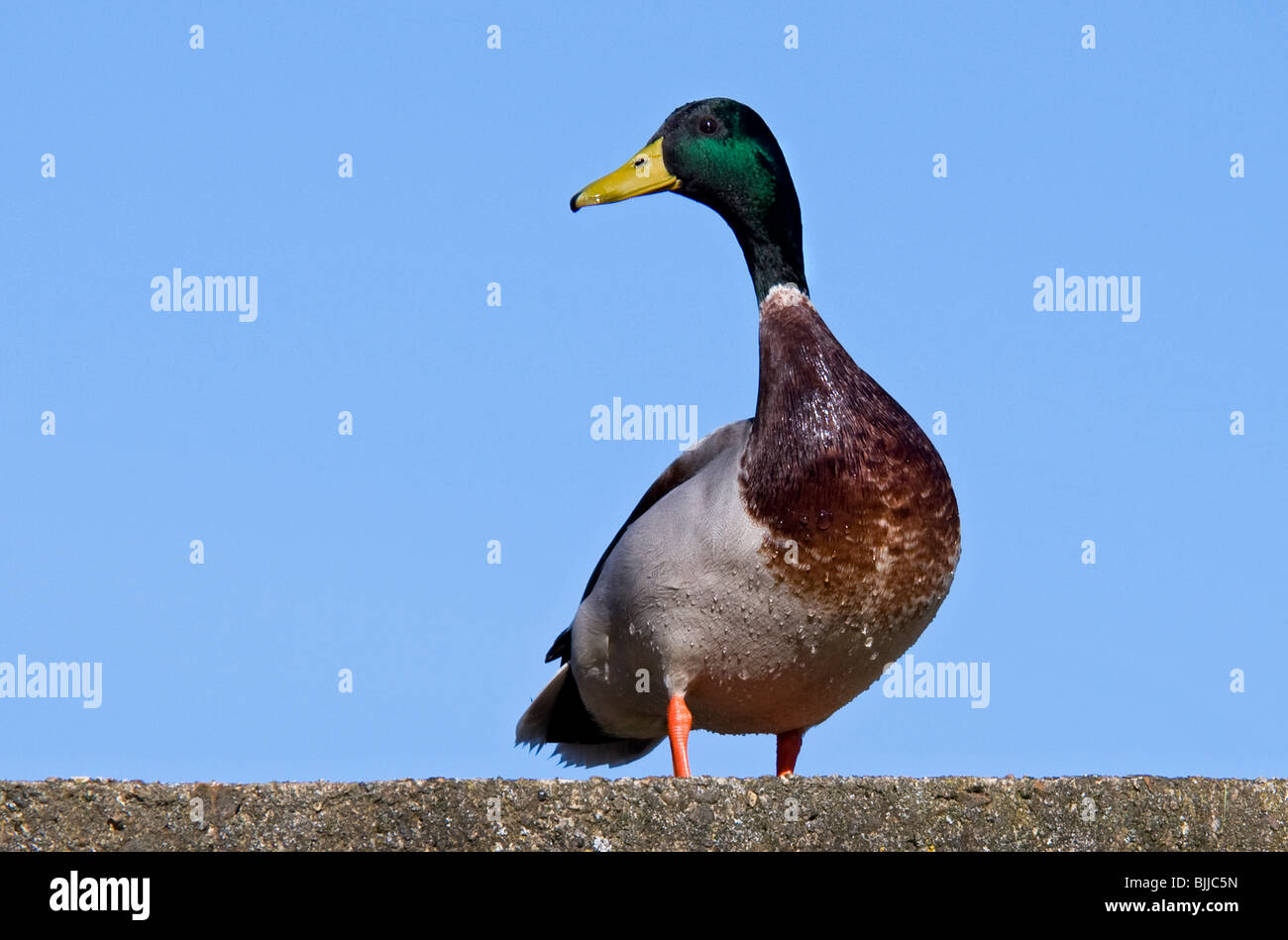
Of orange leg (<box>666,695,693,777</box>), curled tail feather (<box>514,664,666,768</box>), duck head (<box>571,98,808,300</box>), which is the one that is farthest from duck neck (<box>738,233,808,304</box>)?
curled tail feather (<box>514,664,666,768</box>)

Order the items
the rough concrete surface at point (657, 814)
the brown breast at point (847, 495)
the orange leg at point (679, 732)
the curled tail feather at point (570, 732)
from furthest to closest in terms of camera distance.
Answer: the curled tail feather at point (570, 732)
the orange leg at point (679, 732)
the brown breast at point (847, 495)
the rough concrete surface at point (657, 814)

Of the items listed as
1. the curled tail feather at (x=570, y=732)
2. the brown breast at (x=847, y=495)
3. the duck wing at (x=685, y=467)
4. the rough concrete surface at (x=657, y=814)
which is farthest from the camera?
the curled tail feather at (x=570, y=732)

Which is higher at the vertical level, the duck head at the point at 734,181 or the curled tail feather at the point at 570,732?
the duck head at the point at 734,181

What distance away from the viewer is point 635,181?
6.85 m

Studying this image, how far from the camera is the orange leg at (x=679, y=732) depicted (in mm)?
6004

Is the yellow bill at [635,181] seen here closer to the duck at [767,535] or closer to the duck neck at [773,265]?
the duck at [767,535]

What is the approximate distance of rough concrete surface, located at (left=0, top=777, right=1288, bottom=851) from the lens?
3.63 meters

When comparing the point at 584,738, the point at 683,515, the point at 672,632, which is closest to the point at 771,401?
the point at 683,515

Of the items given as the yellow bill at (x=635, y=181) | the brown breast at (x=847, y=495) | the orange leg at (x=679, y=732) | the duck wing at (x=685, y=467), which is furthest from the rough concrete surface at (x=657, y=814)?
the yellow bill at (x=635, y=181)

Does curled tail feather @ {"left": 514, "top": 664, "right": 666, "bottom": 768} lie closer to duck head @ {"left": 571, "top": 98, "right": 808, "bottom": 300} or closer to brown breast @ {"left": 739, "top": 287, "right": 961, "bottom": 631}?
brown breast @ {"left": 739, "top": 287, "right": 961, "bottom": 631}
